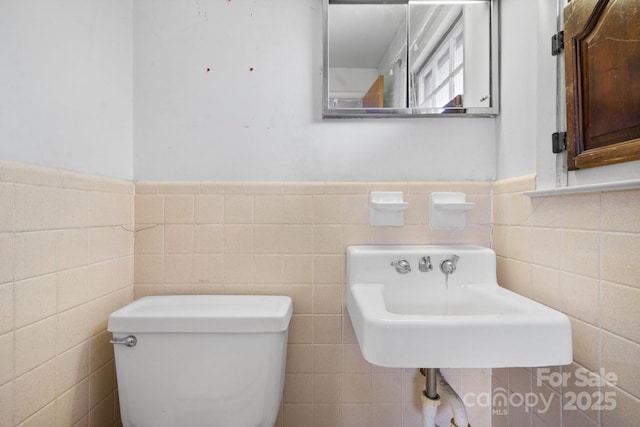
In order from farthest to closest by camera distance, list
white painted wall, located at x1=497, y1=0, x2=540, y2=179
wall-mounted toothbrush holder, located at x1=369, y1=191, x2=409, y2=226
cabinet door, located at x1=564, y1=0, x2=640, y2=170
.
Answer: wall-mounted toothbrush holder, located at x1=369, y1=191, x2=409, y2=226
white painted wall, located at x1=497, y1=0, x2=540, y2=179
cabinet door, located at x1=564, y1=0, x2=640, y2=170

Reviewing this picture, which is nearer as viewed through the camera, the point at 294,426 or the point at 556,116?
the point at 556,116

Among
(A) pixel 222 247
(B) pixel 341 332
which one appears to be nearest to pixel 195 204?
(A) pixel 222 247

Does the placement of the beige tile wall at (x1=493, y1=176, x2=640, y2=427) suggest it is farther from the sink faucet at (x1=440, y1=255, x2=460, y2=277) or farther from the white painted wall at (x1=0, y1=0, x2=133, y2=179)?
the white painted wall at (x1=0, y1=0, x2=133, y2=179)

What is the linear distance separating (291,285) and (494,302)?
658 millimetres

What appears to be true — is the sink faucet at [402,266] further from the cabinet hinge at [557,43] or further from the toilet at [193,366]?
the cabinet hinge at [557,43]

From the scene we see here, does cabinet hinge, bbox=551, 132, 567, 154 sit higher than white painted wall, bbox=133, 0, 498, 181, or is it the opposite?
white painted wall, bbox=133, 0, 498, 181

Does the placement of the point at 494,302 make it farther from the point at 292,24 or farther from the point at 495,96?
the point at 292,24

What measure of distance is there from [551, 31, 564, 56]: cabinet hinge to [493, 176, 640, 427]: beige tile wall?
354 millimetres

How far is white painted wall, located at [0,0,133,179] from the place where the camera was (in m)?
A: 0.78

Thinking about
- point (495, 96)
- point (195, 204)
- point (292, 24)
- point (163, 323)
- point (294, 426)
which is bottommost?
point (294, 426)

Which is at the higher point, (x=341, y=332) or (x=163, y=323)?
(x=163, y=323)

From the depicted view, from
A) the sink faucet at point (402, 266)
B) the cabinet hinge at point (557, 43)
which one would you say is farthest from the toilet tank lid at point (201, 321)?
the cabinet hinge at point (557, 43)

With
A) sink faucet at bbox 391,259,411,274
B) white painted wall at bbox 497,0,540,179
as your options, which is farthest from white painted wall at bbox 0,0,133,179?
white painted wall at bbox 497,0,540,179

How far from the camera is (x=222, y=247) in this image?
1225 mm
